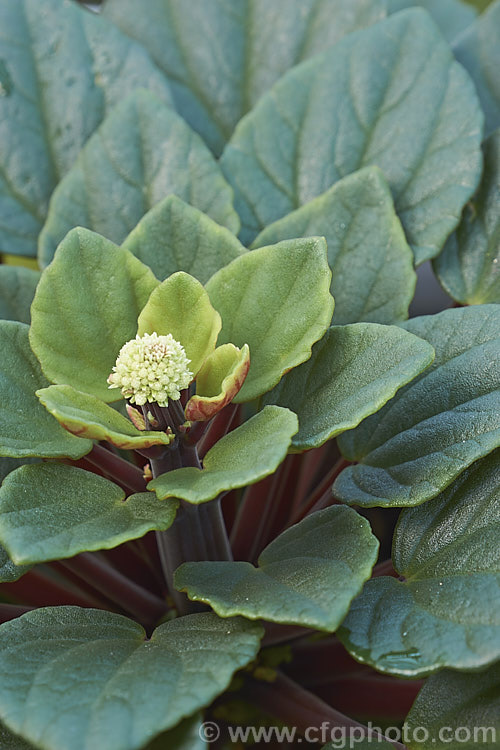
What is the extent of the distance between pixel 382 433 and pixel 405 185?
0.74 ft

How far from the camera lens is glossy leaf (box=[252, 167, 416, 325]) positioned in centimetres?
53

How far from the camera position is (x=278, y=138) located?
2.08ft

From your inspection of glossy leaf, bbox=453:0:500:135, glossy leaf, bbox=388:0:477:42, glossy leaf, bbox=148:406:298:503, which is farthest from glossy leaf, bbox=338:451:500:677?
glossy leaf, bbox=388:0:477:42

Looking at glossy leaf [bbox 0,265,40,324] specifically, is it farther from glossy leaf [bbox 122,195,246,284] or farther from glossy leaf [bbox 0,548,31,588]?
glossy leaf [bbox 0,548,31,588]

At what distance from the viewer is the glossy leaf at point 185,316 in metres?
0.44

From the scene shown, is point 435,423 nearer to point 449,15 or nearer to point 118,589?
point 118,589

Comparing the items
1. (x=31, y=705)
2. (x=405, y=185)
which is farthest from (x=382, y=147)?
(x=31, y=705)

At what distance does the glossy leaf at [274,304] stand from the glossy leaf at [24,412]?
0.10 meters

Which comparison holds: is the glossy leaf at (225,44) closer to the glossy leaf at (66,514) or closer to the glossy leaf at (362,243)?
the glossy leaf at (362,243)

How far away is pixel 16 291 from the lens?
0.55 meters

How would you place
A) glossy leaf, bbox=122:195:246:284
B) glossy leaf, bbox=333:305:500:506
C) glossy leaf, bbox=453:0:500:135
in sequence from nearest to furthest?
glossy leaf, bbox=333:305:500:506 < glossy leaf, bbox=122:195:246:284 < glossy leaf, bbox=453:0:500:135

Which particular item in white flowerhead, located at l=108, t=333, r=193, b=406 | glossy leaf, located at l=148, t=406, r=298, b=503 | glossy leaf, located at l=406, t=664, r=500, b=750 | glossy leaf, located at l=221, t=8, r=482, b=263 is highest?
glossy leaf, located at l=221, t=8, r=482, b=263

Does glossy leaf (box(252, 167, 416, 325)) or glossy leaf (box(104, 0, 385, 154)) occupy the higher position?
glossy leaf (box(104, 0, 385, 154))

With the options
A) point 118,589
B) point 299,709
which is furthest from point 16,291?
point 299,709
